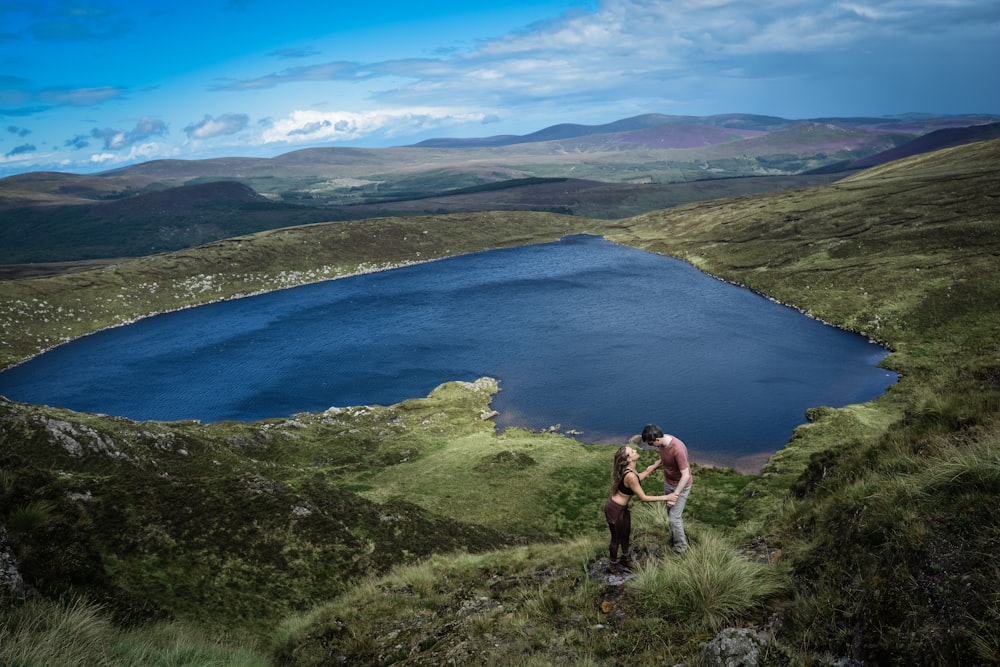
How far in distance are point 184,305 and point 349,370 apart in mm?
85136

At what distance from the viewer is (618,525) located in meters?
14.7

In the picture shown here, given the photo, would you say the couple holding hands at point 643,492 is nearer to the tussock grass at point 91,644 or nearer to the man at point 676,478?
the man at point 676,478

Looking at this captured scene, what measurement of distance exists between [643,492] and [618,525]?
122cm

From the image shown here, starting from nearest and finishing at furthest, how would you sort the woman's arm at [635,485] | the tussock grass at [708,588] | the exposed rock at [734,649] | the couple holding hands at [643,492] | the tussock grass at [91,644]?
the tussock grass at [91,644] < the exposed rock at [734,649] < the tussock grass at [708,588] < the woman's arm at [635,485] < the couple holding hands at [643,492]

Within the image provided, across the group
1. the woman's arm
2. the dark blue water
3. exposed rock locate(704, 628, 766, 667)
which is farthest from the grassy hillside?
the dark blue water

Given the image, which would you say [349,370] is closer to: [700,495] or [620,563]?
[700,495]

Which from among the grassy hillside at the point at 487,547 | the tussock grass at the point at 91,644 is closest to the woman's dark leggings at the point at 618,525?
the grassy hillside at the point at 487,547

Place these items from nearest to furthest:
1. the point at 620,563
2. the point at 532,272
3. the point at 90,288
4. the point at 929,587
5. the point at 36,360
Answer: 1. the point at 929,587
2. the point at 620,563
3. the point at 36,360
4. the point at 90,288
5. the point at 532,272

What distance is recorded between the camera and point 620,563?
14.8 m

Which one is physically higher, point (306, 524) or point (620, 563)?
point (620, 563)

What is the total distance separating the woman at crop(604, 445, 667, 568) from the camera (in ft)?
45.0

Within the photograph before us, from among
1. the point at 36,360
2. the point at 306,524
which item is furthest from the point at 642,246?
the point at 306,524

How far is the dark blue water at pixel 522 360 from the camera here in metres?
62.0

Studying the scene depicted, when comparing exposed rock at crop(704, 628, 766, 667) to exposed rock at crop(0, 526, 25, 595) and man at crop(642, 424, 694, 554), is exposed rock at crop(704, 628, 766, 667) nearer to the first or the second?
man at crop(642, 424, 694, 554)
